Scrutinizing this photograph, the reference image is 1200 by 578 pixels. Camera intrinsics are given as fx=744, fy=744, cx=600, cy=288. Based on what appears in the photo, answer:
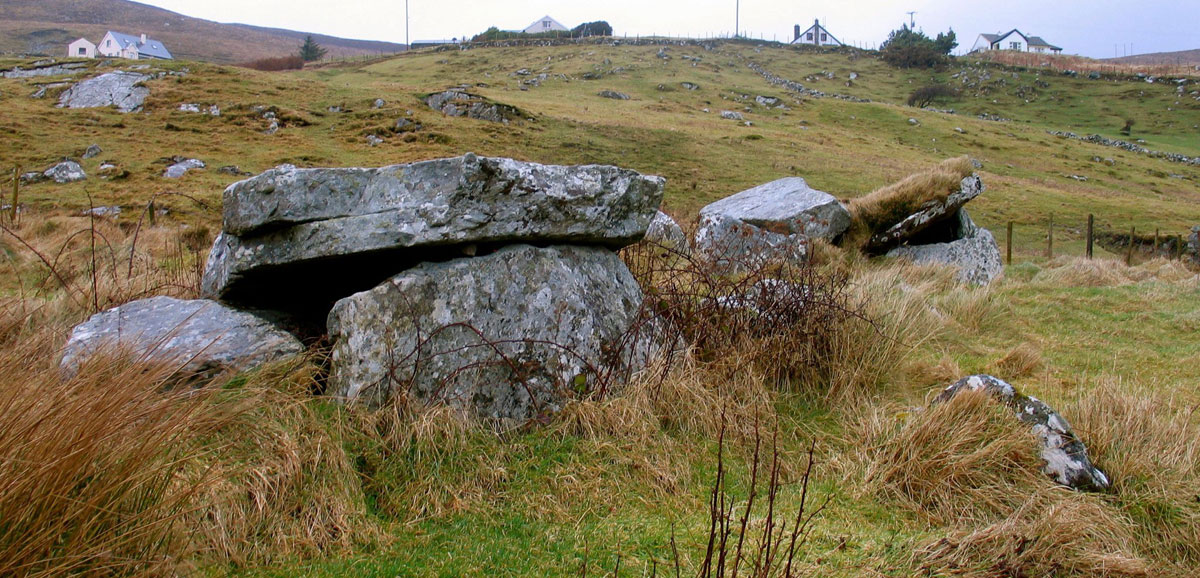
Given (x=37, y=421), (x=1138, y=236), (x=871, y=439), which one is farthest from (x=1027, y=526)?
(x=1138, y=236)

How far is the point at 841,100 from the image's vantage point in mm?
54406

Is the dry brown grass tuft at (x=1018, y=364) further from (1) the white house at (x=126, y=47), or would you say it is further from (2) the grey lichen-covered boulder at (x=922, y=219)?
(1) the white house at (x=126, y=47)

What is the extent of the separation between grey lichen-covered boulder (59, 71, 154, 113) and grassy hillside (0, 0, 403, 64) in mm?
58239

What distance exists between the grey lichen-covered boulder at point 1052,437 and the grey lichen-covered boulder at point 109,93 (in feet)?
108

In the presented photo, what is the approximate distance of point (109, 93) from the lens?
1199 inches

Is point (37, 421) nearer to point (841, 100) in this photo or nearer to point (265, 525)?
point (265, 525)

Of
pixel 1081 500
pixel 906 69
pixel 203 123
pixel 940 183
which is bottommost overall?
pixel 1081 500

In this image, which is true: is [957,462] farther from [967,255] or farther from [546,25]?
[546,25]

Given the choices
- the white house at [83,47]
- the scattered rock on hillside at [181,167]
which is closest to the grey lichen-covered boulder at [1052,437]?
the scattered rock on hillside at [181,167]

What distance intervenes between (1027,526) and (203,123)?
1201 inches

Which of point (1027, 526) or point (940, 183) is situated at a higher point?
point (940, 183)

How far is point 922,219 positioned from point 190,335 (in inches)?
424

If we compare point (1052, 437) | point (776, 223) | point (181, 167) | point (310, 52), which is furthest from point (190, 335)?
point (310, 52)

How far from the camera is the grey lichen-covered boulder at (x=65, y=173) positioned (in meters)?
20.1
